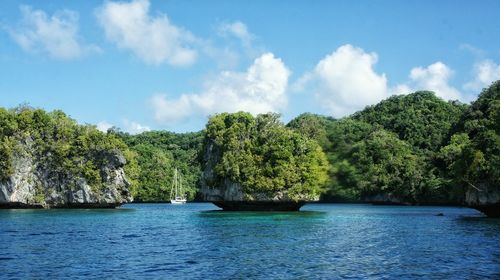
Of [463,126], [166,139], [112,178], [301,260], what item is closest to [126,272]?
[301,260]

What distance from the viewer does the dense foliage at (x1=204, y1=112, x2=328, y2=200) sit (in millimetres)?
73688

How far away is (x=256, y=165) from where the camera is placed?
250 feet

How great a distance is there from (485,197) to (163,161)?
106072 millimetres

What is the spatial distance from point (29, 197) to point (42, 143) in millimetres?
8314

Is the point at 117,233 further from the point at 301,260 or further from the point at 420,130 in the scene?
the point at 420,130

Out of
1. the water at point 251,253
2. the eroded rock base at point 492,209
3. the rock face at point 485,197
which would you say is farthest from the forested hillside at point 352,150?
the water at point 251,253

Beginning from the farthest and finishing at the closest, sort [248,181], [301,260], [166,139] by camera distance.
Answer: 1. [166,139]
2. [248,181]
3. [301,260]

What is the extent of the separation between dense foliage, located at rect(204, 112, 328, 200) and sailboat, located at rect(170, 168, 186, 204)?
213 feet

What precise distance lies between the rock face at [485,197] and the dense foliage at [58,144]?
171 feet

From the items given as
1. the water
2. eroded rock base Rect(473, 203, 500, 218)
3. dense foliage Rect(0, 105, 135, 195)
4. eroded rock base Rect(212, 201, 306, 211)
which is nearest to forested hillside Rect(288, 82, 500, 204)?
eroded rock base Rect(473, 203, 500, 218)

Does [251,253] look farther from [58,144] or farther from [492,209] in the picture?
[58,144]

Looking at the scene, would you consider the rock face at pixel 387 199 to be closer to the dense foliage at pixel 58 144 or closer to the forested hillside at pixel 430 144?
the forested hillside at pixel 430 144

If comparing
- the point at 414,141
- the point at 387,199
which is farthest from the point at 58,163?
the point at 414,141

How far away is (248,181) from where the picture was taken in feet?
242
